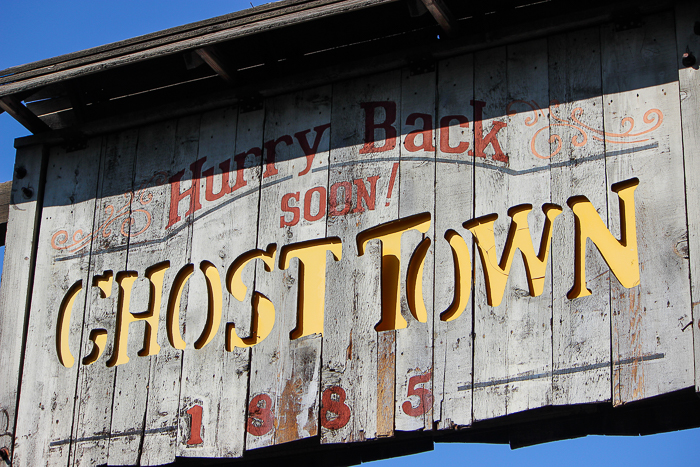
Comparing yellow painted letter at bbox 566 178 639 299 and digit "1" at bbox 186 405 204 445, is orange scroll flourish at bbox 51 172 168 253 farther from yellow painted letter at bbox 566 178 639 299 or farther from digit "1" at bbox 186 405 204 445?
yellow painted letter at bbox 566 178 639 299

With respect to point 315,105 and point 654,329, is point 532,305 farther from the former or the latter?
point 315,105

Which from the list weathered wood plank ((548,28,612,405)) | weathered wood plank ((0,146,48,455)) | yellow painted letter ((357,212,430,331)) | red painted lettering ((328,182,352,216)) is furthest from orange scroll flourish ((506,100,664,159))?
weathered wood plank ((0,146,48,455))

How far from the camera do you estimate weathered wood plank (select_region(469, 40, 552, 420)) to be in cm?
418

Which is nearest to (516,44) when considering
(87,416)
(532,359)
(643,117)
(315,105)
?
(643,117)

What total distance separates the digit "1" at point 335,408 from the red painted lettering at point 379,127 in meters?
1.30

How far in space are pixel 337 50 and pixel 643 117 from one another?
182 cm

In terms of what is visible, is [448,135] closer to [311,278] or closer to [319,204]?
[319,204]

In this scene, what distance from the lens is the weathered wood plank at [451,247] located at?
4.27 meters

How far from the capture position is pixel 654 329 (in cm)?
Answer: 398

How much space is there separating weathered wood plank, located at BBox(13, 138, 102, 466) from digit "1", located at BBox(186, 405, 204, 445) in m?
0.73

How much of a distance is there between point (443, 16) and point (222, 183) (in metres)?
1.54

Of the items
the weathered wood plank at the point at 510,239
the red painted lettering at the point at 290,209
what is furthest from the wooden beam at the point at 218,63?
the weathered wood plank at the point at 510,239

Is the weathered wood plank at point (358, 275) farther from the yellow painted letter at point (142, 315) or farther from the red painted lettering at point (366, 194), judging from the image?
the yellow painted letter at point (142, 315)

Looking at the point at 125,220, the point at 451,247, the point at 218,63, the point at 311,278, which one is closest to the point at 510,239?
the point at 451,247
